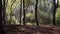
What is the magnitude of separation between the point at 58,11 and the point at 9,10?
6.23 m

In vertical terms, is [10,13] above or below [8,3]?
below

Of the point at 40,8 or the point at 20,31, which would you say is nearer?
the point at 20,31

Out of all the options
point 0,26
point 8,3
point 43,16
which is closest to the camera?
point 0,26

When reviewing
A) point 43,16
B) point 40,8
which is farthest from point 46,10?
point 40,8

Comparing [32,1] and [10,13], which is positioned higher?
[32,1]

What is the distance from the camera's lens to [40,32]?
6.06 m

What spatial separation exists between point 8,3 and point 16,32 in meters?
13.6

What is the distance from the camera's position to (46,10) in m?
23.1

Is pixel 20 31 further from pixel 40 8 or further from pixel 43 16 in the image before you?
pixel 43 16

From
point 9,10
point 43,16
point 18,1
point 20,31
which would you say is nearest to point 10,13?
point 9,10

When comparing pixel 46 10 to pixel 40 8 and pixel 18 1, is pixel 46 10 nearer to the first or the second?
pixel 40 8

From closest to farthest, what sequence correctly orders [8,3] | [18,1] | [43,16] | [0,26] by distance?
[0,26] → [18,1] → [8,3] → [43,16]

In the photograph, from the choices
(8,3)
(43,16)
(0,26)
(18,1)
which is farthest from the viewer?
(43,16)

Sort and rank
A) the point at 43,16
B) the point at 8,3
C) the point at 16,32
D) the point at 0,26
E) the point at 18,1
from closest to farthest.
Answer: the point at 0,26, the point at 16,32, the point at 18,1, the point at 8,3, the point at 43,16
